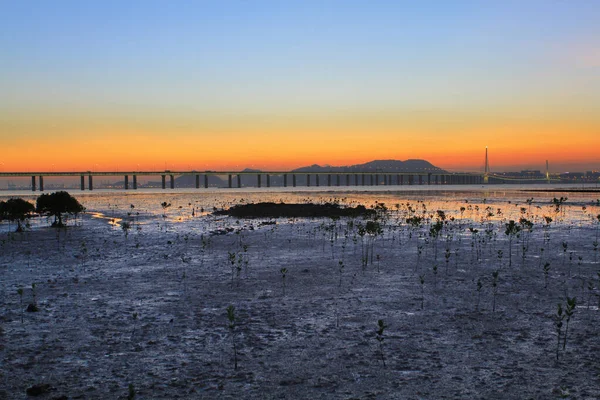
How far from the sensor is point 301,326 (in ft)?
39.4

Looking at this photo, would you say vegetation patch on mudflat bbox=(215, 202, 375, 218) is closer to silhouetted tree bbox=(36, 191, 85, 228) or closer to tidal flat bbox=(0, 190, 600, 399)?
silhouetted tree bbox=(36, 191, 85, 228)

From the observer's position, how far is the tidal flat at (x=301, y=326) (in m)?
8.69

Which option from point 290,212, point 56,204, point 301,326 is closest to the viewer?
point 301,326

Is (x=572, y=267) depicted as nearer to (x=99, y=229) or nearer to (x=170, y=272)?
(x=170, y=272)

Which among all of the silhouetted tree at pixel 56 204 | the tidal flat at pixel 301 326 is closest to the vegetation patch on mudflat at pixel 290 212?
the silhouetted tree at pixel 56 204

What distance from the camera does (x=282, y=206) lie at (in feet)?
185

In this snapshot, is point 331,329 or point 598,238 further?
point 598,238

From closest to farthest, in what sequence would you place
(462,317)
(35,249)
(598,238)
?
(462,317) → (35,249) → (598,238)

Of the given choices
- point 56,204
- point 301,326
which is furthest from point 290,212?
point 301,326

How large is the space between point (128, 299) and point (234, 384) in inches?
293

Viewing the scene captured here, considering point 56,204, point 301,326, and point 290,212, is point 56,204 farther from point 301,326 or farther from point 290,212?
point 301,326

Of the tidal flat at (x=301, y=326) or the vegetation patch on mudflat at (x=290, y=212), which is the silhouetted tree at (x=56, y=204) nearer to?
the tidal flat at (x=301, y=326)

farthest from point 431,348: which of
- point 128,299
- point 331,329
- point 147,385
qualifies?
point 128,299

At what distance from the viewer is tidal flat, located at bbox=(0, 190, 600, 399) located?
8.69m
